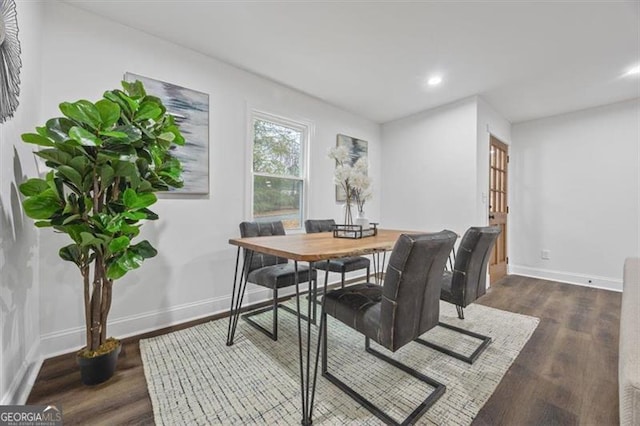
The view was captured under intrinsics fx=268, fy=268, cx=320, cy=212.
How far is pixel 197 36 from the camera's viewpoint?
2.29 metres

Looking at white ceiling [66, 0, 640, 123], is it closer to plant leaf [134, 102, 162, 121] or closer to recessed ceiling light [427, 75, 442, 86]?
recessed ceiling light [427, 75, 442, 86]

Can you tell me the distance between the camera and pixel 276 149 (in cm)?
320

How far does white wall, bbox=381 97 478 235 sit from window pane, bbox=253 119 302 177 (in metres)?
1.74

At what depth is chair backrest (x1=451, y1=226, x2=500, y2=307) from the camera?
5.79 feet

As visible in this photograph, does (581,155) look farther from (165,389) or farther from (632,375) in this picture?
(165,389)

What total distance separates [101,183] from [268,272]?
1242 mm

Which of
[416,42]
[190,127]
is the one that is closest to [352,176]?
[416,42]

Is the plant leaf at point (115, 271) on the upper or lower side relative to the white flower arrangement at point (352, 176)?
lower

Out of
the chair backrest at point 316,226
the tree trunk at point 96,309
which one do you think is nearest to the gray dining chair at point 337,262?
the chair backrest at point 316,226

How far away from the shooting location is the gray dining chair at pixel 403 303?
1196mm

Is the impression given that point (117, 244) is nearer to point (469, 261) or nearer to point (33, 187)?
point (33, 187)

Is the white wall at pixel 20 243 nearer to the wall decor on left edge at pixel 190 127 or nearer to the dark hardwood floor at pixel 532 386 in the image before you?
the dark hardwood floor at pixel 532 386

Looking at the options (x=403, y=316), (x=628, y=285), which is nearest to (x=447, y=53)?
(x=628, y=285)

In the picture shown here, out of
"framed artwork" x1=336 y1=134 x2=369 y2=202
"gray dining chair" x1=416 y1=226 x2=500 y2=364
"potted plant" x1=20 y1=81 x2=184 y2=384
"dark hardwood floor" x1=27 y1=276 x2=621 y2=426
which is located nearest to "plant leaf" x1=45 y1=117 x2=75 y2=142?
"potted plant" x1=20 y1=81 x2=184 y2=384
